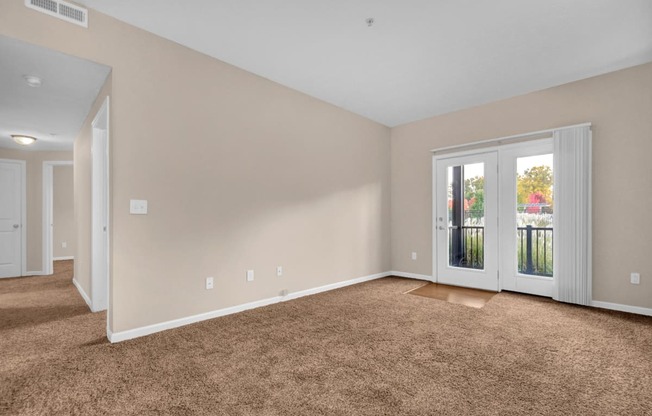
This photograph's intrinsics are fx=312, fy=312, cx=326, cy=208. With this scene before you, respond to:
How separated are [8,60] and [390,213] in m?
5.20

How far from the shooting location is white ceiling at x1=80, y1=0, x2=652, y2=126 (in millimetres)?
2586

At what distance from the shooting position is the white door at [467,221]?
464 centimetres

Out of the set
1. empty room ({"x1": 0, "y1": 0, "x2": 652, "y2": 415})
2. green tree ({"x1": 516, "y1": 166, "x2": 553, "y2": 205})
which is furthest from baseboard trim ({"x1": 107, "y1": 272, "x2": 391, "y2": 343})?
green tree ({"x1": 516, "y1": 166, "x2": 553, "y2": 205})

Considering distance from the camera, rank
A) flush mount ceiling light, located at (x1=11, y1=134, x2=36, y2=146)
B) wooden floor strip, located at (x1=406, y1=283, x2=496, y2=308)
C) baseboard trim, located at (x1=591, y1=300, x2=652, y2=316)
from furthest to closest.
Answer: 1. flush mount ceiling light, located at (x1=11, y1=134, x2=36, y2=146)
2. wooden floor strip, located at (x1=406, y1=283, x2=496, y2=308)
3. baseboard trim, located at (x1=591, y1=300, x2=652, y2=316)

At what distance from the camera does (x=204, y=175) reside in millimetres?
Result: 3311

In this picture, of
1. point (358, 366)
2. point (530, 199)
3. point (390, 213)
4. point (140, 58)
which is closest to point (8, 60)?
point (140, 58)

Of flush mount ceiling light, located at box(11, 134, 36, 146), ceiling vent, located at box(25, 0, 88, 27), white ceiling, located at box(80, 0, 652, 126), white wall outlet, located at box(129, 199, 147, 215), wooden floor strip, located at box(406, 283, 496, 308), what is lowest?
wooden floor strip, located at box(406, 283, 496, 308)

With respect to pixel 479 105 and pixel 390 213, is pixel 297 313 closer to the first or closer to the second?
pixel 390 213

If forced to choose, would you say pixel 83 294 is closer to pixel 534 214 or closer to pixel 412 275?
pixel 412 275

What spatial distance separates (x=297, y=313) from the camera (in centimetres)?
351

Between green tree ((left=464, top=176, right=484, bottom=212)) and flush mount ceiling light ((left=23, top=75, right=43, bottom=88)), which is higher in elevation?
flush mount ceiling light ((left=23, top=75, right=43, bottom=88))

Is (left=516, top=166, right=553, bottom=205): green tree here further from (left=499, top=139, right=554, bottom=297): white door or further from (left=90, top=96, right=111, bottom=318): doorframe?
(left=90, top=96, right=111, bottom=318): doorframe

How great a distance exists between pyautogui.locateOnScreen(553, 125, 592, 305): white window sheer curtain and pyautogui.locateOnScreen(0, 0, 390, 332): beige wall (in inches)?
111

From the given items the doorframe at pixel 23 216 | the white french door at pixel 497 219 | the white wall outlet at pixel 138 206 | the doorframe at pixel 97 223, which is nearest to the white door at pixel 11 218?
the doorframe at pixel 23 216
